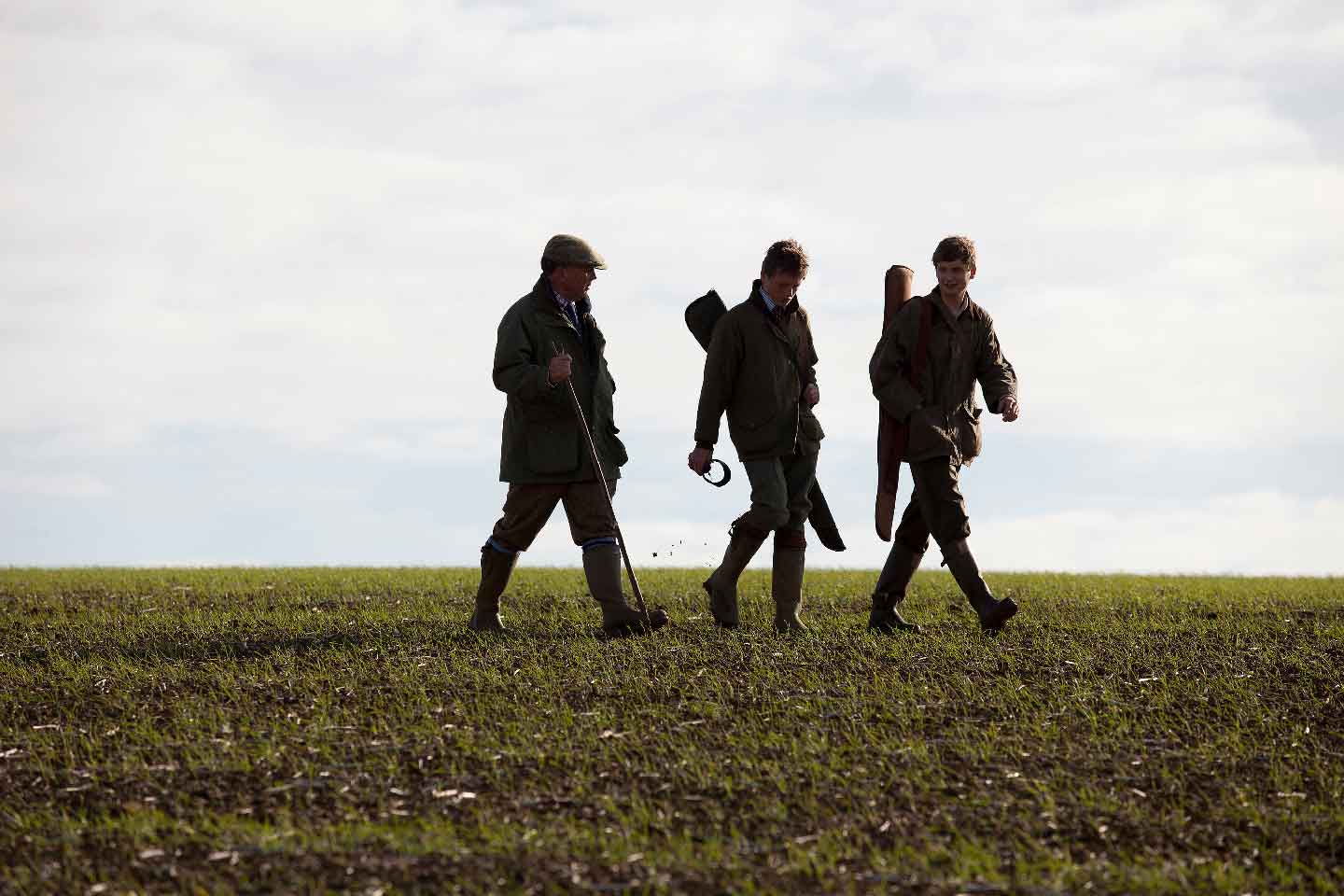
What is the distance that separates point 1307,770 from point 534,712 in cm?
352

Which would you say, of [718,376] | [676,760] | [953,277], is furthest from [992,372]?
[676,760]

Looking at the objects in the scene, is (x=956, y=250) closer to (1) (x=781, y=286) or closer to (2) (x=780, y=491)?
(1) (x=781, y=286)

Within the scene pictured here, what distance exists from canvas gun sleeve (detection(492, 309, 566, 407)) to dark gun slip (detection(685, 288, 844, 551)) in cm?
110

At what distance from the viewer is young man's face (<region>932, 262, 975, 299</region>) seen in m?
10.1

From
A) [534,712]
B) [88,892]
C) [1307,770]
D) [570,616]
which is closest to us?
[88,892]

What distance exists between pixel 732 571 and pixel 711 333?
1.59 metres

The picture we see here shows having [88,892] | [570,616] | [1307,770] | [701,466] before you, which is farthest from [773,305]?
[88,892]

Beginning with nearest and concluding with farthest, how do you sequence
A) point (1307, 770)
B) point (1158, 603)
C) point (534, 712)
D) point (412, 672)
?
1. point (1307, 770)
2. point (534, 712)
3. point (412, 672)
4. point (1158, 603)

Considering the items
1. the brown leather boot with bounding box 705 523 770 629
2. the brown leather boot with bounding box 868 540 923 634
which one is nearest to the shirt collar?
the brown leather boot with bounding box 868 540 923 634

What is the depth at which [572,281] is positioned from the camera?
1022 cm

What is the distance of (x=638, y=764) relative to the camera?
6.74m

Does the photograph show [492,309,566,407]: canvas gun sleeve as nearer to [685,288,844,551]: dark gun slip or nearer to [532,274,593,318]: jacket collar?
[532,274,593,318]: jacket collar

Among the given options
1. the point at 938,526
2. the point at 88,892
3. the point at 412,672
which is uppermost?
the point at 938,526

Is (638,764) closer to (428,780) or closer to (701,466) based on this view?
(428,780)
